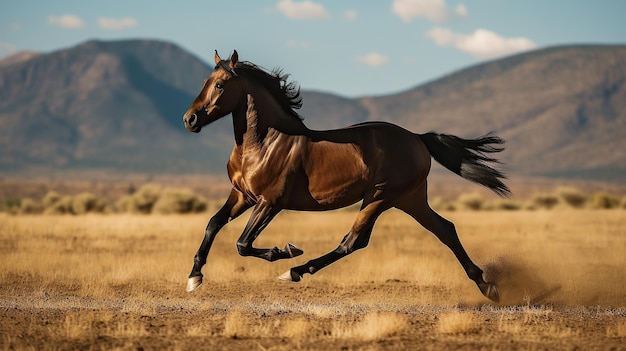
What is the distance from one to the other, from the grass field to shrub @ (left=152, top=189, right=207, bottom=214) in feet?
58.7

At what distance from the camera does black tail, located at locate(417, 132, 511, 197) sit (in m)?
12.3

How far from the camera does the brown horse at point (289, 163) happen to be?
10617 millimetres

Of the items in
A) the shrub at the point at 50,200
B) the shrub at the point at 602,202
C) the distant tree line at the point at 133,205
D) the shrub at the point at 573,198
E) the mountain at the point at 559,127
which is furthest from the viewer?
the mountain at the point at 559,127

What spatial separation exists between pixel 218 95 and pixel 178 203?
31357 millimetres

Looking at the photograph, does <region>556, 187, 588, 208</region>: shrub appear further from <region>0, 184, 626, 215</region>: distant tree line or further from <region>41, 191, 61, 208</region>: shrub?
<region>41, 191, 61, 208</region>: shrub

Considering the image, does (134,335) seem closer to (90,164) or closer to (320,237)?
(320,237)

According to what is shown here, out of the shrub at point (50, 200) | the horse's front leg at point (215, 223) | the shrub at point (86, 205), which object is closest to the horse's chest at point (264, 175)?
the horse's front leg at point (215, 223)

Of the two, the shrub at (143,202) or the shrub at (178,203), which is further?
the shrub at (143,202)

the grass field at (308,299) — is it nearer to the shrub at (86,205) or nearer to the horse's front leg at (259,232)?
the horse's front leg at (259,232)

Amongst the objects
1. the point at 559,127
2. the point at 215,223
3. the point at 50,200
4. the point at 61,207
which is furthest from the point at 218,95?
the point at 559,127

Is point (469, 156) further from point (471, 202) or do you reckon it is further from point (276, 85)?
point (471, 202)

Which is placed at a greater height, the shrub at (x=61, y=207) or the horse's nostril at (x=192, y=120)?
the horse's nostril at (x=192, y=120)

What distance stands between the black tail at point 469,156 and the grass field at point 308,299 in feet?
3.71

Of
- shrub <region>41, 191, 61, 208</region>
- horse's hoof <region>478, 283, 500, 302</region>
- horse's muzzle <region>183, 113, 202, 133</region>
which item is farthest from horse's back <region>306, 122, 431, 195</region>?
shrub <region>41, 191, 61, 208</region>
